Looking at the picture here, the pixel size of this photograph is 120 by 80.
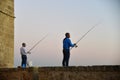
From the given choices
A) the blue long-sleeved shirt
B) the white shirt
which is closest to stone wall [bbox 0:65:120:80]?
the blue long-sleeved shirt

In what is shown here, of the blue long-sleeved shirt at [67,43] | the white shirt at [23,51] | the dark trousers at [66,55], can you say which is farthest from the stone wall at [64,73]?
the white shirt at [23,51]

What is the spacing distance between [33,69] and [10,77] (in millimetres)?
1350

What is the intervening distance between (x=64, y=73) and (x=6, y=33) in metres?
5.46

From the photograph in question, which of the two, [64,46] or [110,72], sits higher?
[64,46]

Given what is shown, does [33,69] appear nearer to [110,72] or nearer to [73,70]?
[73,70]

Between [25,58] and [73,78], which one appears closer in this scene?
[73,78]

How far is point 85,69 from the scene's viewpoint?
9.37 metres

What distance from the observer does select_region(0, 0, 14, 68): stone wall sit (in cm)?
1398

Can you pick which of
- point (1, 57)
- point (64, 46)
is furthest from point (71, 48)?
point (1, 57)

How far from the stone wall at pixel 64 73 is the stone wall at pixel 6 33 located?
2.22 m

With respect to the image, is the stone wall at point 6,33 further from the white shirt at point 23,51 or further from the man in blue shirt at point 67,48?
the man in blue shirt at point 67,48

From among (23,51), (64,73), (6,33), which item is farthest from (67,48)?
(6,33)

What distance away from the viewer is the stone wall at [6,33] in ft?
45.9

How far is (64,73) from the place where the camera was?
9.91 metres
